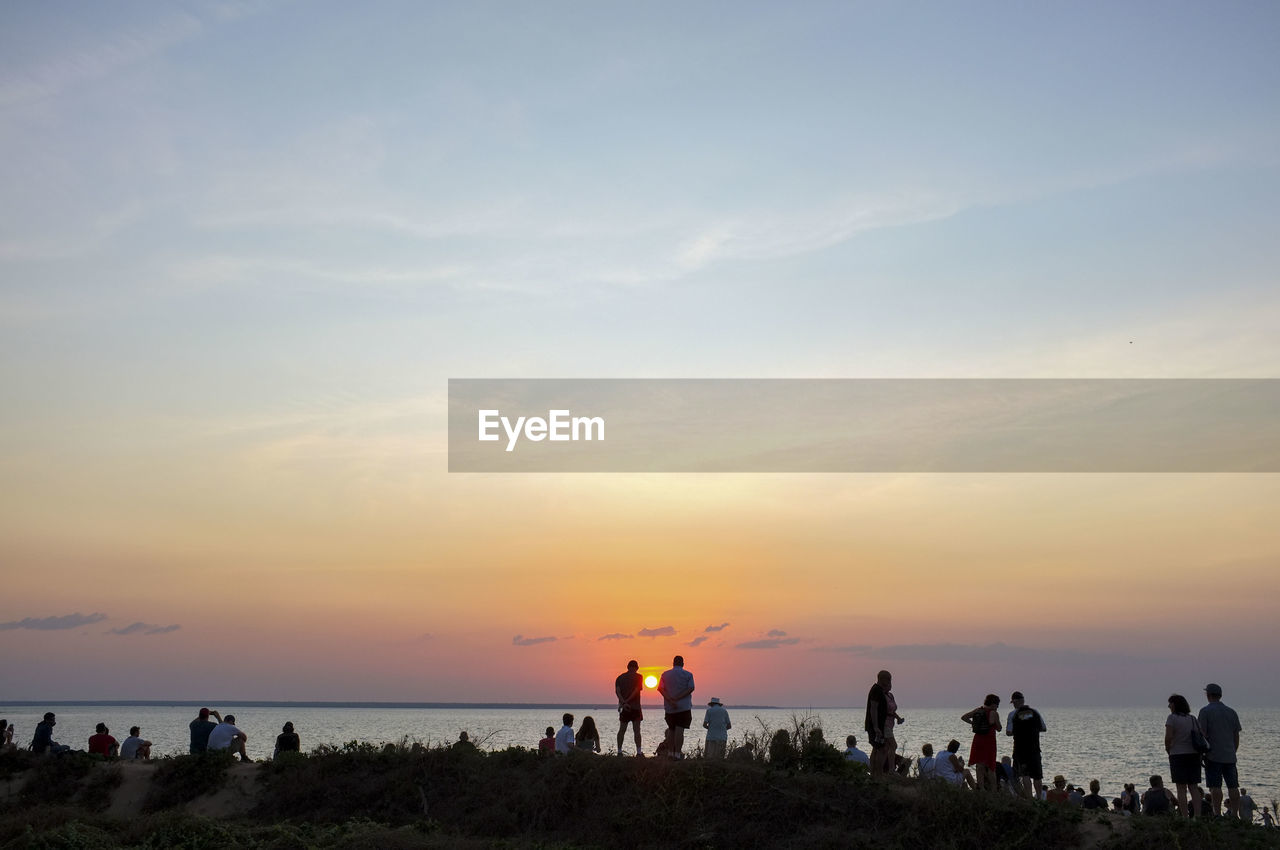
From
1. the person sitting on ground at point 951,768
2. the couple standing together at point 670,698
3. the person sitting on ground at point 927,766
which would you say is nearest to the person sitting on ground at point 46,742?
the couple standing together at point 670,698

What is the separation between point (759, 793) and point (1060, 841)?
4658 millimetres

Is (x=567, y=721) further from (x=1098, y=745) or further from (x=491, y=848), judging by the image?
(x=1098, y=745)

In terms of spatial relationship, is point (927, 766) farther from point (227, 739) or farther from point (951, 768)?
point (227, 739)

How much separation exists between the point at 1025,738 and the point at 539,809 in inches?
329

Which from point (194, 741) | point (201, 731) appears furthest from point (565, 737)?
point (201, 731)

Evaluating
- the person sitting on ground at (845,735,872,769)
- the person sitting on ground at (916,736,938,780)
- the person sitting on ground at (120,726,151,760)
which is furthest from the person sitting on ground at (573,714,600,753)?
the person sitting on ground at (120,726,151,760)

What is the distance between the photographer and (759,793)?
58.3 feet

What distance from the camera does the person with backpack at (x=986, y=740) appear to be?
58.2 ft

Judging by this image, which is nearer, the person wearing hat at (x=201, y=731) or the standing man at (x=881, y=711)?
the standing man at (x=881, y=711)

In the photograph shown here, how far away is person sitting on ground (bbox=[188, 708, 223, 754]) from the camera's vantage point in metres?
23.7

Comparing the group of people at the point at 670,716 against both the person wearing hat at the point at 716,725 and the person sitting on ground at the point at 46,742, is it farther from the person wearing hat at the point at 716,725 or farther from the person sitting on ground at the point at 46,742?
the person sitting on ground at the point at 46,742

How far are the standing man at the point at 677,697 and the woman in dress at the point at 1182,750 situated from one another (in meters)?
7.92

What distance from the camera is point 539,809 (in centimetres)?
1877

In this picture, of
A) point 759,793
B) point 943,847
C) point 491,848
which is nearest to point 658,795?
point 759,793
